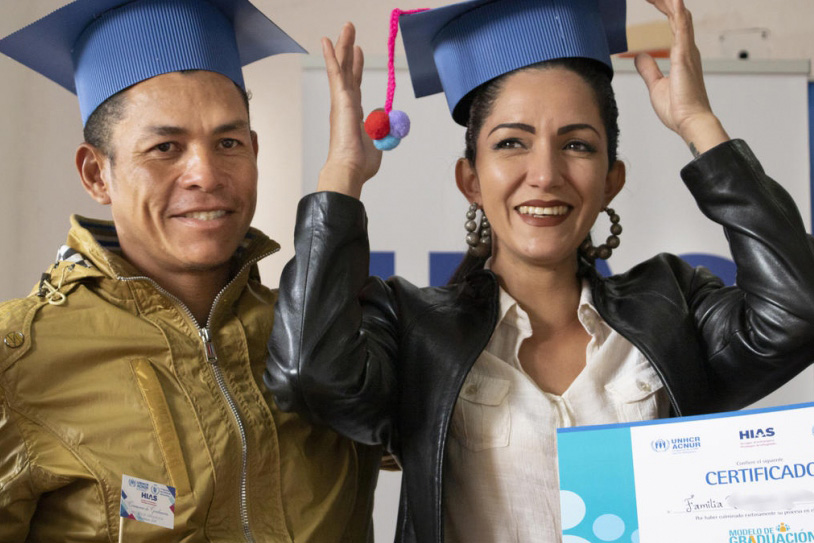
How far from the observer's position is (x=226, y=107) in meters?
1.78

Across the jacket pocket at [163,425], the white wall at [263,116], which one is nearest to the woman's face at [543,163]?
the jacket pocket at [163,425]

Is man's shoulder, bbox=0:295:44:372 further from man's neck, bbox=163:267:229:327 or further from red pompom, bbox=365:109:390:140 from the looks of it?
red pompom, bbox=365:109:390:140

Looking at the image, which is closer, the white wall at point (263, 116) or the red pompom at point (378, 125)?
the red pompom at point (378, 125)

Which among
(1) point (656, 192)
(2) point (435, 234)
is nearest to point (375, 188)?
(2) point (435, 234)

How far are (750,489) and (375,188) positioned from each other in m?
1.79

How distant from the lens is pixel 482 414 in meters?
1.63

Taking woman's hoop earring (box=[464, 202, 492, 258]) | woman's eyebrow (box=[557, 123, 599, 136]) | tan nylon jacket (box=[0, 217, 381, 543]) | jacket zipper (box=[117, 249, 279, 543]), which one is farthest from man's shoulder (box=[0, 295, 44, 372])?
woman's eyebrow (box=[557, 123, 599, 136])

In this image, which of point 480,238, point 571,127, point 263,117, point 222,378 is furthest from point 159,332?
point 263,117

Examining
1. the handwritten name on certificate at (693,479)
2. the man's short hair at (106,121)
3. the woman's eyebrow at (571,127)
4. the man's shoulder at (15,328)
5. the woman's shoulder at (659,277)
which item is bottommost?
the handwritten name on certificate at (693,479)

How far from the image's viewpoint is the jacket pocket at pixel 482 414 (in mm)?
1610

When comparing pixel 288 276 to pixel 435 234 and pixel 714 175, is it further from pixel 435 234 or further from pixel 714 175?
pixel 435 234

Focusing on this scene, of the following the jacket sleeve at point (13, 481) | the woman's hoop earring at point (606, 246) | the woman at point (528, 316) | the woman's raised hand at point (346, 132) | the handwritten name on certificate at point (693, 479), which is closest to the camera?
the handwritten name on certificate at point (693, 479)

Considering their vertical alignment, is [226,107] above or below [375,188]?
below

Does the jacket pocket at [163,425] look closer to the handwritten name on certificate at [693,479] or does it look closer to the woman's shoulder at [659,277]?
the handwritten name on certificate at [693,479]
